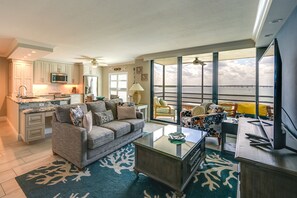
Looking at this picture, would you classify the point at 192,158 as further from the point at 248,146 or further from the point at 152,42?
the point at 152,42

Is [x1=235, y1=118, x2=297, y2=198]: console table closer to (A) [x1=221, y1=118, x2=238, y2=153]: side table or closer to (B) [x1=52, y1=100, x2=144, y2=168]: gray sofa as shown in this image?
(A) [x1=221, y1=118, x2=238, y2=153]: side table

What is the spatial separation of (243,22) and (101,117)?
330cm

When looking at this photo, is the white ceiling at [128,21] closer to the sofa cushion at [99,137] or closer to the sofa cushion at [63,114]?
the sofa cushion at [63,114]

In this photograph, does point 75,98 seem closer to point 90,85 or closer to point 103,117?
point 90,85

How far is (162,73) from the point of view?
5988mm

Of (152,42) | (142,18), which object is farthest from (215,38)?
(142,18)

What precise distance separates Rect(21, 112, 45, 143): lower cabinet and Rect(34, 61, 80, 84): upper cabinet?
3.48 m

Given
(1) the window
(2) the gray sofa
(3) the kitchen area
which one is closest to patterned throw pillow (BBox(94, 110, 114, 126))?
(2) the gray sofa

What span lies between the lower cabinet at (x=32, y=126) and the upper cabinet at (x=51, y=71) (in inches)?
137

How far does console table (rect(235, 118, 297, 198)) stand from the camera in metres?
1.17

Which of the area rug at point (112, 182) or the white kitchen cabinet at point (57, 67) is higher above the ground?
the white kitchen cabinet at point (57, 67)

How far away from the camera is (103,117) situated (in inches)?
128

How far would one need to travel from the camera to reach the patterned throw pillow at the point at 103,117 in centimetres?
316

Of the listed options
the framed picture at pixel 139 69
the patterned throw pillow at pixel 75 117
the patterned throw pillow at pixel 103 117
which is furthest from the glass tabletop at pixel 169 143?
the framed picture at pixel 139 69
